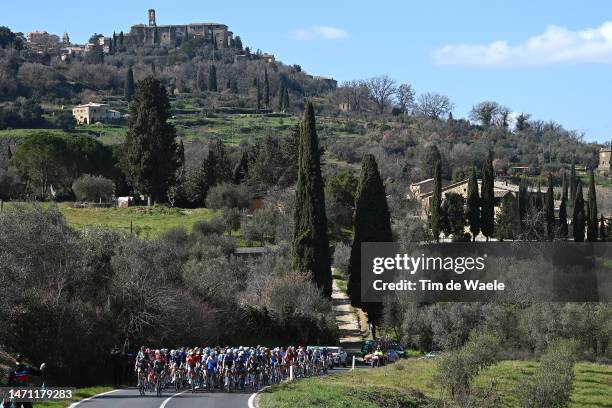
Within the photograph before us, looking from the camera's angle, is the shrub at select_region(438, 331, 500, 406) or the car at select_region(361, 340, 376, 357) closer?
the shrub at select_region(438, 331, 500, 406)

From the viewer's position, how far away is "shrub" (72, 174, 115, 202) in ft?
235

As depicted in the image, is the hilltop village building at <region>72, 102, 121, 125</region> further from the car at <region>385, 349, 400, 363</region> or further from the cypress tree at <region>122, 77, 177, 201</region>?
the car at <region>385, 349, 400, 363</region>

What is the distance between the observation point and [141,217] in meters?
66.0

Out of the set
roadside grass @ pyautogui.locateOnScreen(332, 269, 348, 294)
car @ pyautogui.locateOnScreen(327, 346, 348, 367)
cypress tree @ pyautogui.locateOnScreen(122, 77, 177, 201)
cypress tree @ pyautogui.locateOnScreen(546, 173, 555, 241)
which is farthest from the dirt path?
cypress tree @ pyautogui.locateOnScreen(546, 173, 555, 241)

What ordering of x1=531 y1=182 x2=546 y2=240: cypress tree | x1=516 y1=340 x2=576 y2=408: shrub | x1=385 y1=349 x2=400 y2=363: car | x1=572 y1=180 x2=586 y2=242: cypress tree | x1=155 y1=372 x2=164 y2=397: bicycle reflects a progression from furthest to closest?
x1=572 y1=180 x2=586 y2=242: cypress tree
x1=531 y1=182 x2=546 y2=240: cypress tree
x1=385 y1=349 x2=400 y2=363: car
x1=516 y1=340 x2=576 y2=408: shrub
x1=155 y1=372 x2=164 y2=397: bicycle

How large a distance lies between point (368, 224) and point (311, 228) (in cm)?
394

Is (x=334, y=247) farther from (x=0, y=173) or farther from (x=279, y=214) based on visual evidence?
(x=0, y=173)

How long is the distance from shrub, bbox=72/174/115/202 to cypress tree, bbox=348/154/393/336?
28048mm

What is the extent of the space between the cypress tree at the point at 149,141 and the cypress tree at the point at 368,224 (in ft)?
74.7

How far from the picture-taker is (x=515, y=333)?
154 feet

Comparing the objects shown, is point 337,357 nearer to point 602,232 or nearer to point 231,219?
point 231,219

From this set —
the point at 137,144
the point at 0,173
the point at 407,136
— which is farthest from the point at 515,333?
the point at 407,136

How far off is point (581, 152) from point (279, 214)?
317 ft

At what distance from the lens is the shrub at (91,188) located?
7169 centimetres
